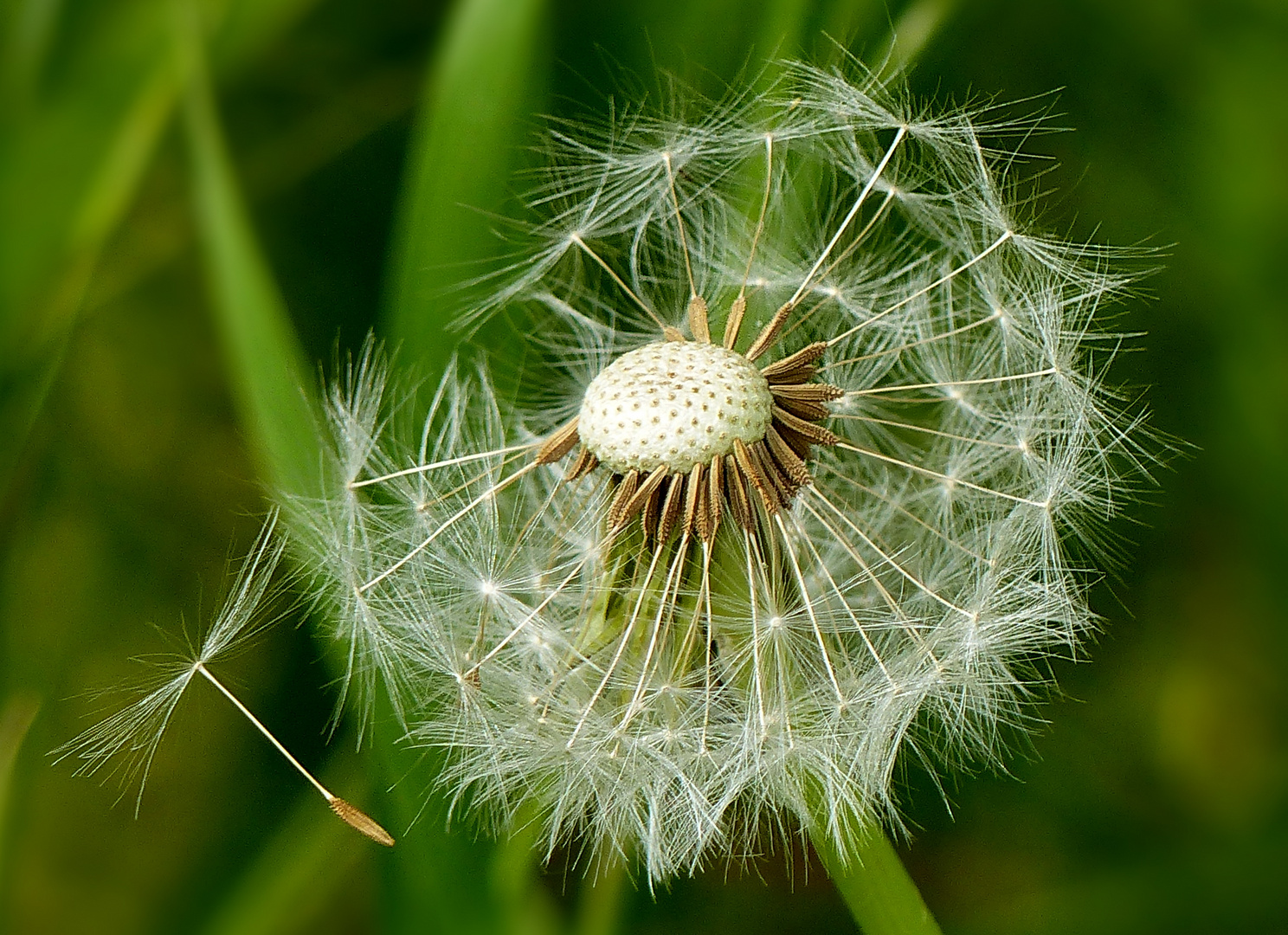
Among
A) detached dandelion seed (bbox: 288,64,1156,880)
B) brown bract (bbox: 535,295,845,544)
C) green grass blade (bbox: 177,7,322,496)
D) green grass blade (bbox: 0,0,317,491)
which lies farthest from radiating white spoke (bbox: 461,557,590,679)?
green grass blade (bbox: 0,0,317,491)

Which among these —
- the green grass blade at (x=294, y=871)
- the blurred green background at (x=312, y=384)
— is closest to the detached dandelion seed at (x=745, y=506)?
the blurred green background at (x=312, y=384)

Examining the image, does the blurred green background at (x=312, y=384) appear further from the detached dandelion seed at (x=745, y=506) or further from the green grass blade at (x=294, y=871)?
the detached dandelion seed at (x=745, y=506)

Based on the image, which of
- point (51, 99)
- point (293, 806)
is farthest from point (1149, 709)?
point (51, 99)

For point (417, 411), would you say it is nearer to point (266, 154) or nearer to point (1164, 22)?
point (266, 154)

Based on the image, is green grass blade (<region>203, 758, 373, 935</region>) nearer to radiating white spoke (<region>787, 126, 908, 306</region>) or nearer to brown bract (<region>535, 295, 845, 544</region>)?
brown bract (<region>535, 295, 845, 544</region>)

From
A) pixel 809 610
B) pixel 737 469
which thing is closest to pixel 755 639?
pixel 809 610

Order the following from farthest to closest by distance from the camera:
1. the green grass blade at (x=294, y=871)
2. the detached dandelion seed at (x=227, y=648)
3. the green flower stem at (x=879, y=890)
→ the green grass blade at (x=294, y=871) → the detached dandelion seed at (x=227, y=648) → the green flower stem at (x=879, y=890)
